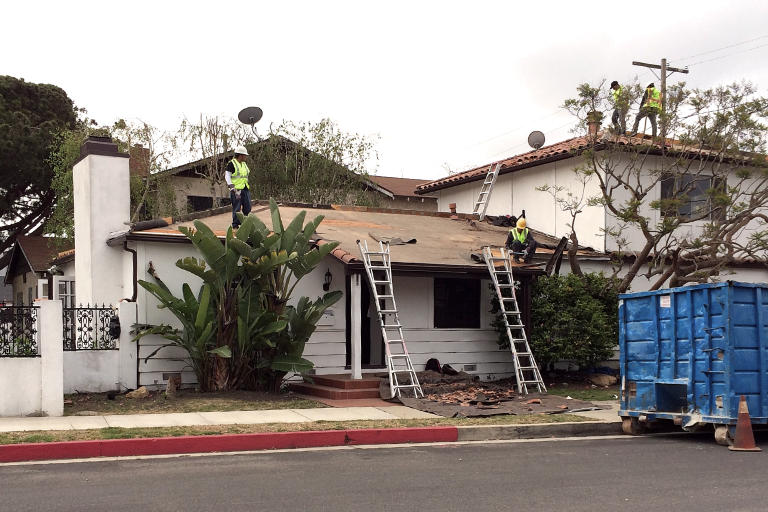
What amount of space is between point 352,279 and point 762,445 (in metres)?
8.07

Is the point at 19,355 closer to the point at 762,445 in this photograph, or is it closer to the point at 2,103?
the point at 762,445

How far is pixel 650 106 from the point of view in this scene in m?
17.7

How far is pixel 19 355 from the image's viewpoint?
40.8 feet

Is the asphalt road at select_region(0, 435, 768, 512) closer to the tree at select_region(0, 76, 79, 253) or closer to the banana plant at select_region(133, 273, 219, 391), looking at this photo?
the banana plant at select_region(133, 273, 219, 391)

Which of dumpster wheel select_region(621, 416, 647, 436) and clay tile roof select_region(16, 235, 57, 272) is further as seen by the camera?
clay tile roof select_region(16, 235, 57, 272)

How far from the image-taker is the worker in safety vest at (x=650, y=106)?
17797 mm

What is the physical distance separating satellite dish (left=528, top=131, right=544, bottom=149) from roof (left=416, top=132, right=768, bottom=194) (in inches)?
39.4

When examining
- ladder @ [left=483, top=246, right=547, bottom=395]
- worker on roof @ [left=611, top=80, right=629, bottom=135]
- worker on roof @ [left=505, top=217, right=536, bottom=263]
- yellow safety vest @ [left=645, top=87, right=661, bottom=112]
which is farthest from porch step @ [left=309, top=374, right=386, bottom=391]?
yellow safety vest @ [left=645, top=87, right=661, bottom=112]

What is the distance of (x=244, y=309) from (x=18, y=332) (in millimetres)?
3762

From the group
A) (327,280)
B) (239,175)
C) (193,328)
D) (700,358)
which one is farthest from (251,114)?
(700,358)

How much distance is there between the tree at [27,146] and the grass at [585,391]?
23.9 meters

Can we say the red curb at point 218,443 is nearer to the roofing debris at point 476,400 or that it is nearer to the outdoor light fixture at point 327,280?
the roofing debris at point 476,400

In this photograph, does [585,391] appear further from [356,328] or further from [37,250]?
[37,250]

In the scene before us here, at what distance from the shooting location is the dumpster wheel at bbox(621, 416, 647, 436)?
1205 centimetres
